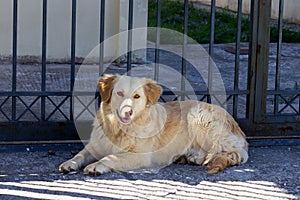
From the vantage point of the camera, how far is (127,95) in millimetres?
5648

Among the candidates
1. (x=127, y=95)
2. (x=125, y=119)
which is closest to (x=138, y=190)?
(x=125, y=119)

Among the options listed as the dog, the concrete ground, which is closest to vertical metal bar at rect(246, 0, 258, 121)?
the dog

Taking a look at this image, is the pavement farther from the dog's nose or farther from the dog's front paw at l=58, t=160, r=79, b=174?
the dog's nose

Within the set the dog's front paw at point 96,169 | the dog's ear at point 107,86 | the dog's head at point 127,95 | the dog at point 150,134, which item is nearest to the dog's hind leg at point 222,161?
the dog at point 150,134

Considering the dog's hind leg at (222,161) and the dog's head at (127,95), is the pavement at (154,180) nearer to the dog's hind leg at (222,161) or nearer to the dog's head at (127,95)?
the dog's hind leg at (222,161)

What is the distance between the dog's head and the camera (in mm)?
5637

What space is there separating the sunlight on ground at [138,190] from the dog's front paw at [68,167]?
0.63 ft

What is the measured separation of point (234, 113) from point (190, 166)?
3.25 feet

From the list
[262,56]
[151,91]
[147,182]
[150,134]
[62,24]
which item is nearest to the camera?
[147,182]

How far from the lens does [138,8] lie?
10891mm

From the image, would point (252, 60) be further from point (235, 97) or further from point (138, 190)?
point (138, 190)

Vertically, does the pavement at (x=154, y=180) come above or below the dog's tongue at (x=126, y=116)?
below

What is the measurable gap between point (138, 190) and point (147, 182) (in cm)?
21

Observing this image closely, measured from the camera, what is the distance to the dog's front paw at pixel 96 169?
5.58 m
